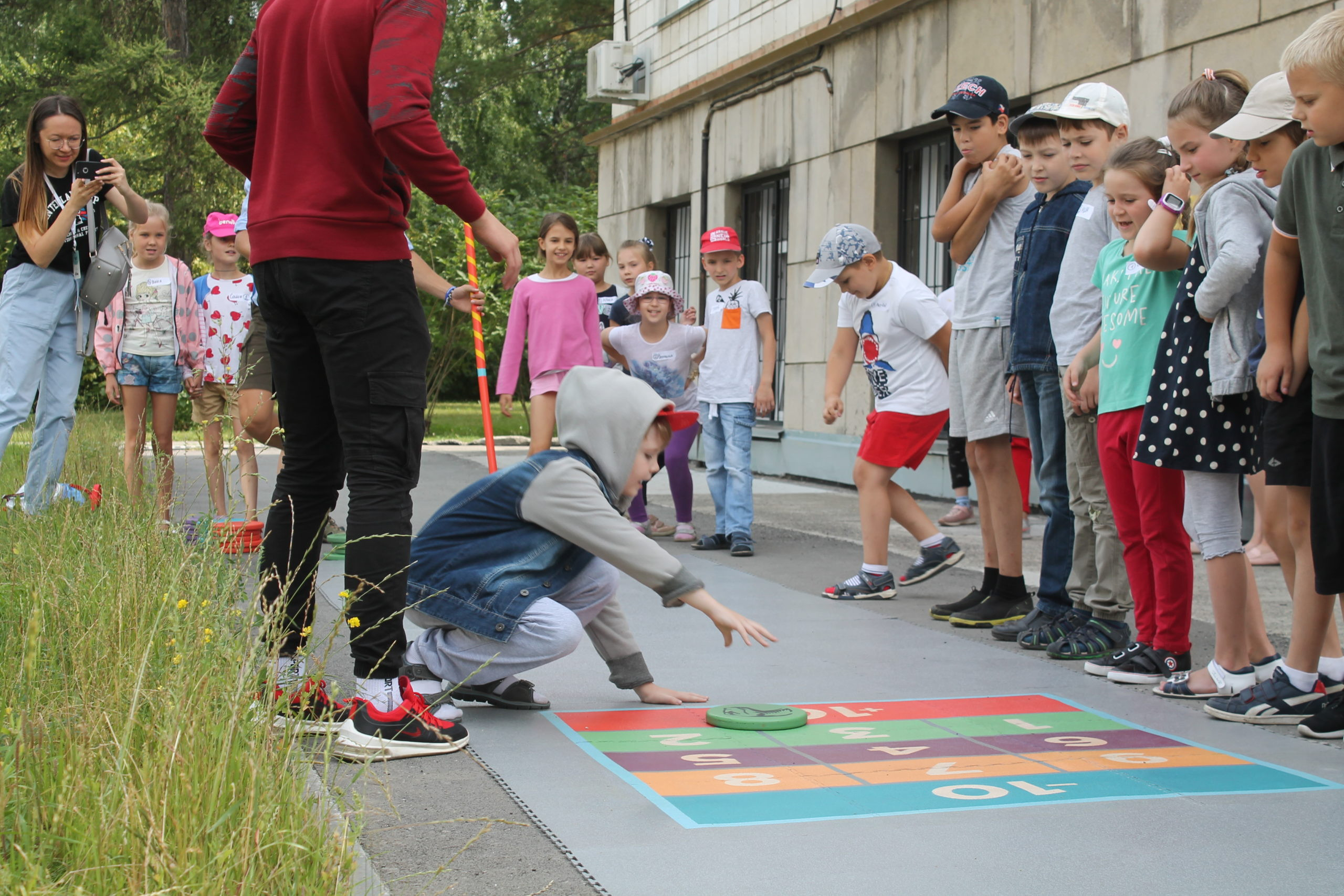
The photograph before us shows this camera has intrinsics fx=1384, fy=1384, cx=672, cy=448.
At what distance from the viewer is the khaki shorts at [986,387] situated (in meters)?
5.50

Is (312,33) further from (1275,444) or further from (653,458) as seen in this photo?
(1275,444)

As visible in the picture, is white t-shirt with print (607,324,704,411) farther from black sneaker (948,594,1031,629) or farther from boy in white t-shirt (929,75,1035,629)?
black sneaker (948,594,1031,629)

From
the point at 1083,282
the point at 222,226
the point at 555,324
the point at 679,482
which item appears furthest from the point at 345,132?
the point at 679,482

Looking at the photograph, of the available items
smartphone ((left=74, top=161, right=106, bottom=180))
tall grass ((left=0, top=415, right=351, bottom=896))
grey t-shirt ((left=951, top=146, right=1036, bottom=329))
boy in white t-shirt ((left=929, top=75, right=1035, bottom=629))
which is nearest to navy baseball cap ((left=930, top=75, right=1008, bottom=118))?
boy in white t-shirt ((left=929, top=75, right=1035, bottom=629))

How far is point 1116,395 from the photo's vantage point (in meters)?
4.65

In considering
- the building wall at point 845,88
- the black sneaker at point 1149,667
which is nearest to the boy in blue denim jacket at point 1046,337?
the black sneaker at point 1149,667

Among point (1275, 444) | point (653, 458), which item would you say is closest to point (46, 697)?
point (653, 458)

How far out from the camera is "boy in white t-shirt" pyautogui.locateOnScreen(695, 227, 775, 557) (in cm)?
807

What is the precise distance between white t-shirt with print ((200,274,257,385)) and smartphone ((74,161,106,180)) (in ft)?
5.48

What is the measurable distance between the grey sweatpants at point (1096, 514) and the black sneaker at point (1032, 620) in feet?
0.60

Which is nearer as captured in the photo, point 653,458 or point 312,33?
point 312,33

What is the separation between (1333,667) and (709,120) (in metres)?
12.3

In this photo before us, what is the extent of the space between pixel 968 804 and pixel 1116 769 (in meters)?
0.55

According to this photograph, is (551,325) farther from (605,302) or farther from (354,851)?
(354,851)
